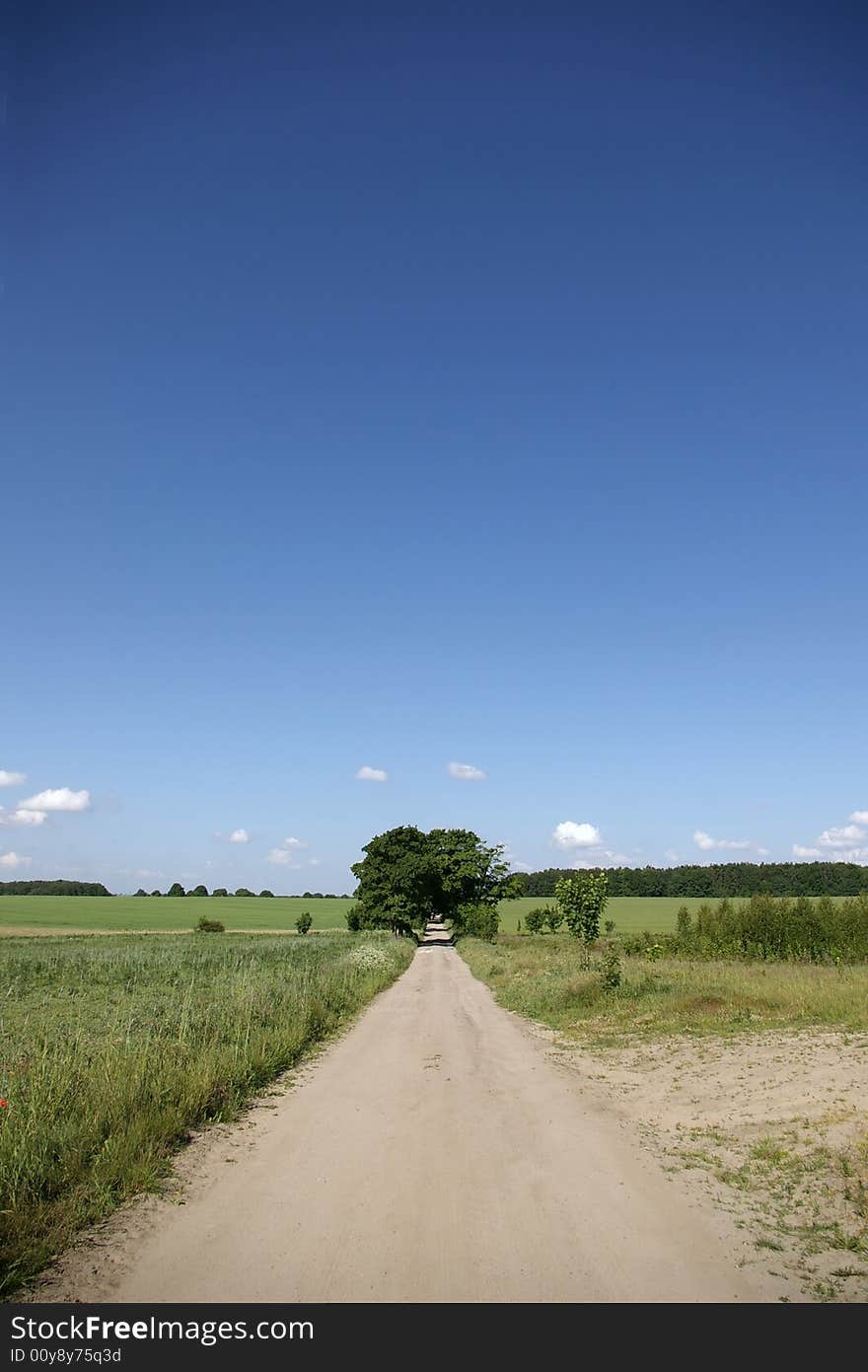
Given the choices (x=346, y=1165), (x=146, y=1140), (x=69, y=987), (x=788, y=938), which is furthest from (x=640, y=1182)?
(x=788, y=938)

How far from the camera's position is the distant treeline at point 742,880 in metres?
120

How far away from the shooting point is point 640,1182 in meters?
8.15

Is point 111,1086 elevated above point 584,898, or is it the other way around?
point 111,1086

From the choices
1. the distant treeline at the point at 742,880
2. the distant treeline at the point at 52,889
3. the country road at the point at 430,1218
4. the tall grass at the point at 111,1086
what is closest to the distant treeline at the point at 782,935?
the tall grass at the point at 111,1086

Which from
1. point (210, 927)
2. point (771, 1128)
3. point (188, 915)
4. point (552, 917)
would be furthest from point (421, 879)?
point (771, 1128)

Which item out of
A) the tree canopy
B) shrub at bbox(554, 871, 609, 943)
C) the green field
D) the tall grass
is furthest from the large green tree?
the tall grass

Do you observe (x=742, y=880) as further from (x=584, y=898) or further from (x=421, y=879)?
(x=584, y=898)

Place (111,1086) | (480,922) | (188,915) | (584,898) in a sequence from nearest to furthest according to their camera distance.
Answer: (111,1086), (584,898), (480,922), (188,915)

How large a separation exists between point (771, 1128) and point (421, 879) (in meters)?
69.5

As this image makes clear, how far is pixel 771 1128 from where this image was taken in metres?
10.3

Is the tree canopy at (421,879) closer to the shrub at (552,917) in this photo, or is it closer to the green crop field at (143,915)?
the shrub at (552,917)

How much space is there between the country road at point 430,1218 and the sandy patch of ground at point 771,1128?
0.49 m

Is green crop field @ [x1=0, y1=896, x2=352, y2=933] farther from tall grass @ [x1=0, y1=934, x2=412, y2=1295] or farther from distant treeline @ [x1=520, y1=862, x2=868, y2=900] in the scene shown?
tall grass @ [x1=0, y1=934, x2=412, y2=1295]
